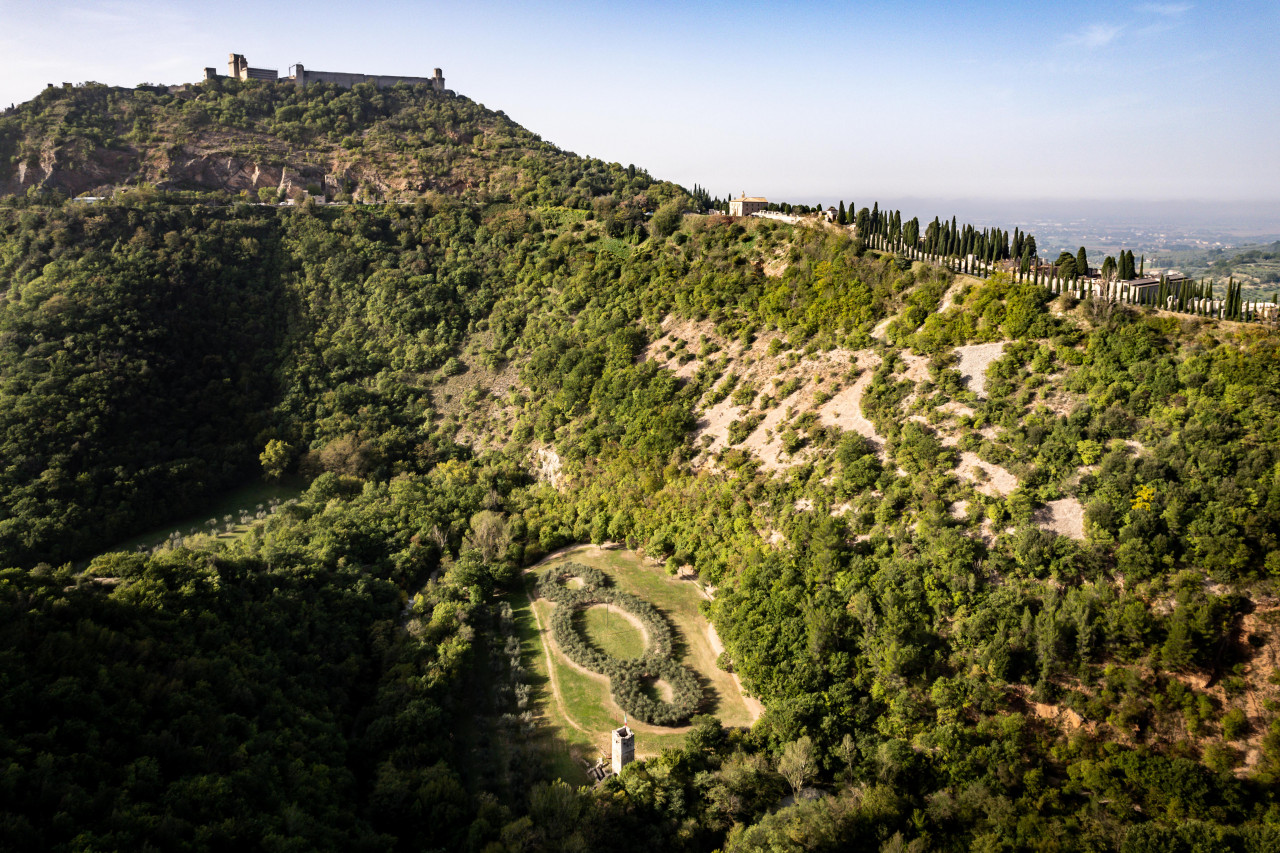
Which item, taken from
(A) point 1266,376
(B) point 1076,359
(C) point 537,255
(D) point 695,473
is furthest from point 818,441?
(C) point 537,255

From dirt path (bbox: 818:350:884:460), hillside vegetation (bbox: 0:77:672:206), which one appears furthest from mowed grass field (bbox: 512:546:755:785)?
hillside vegetation (bbox: 0:77:672:206)

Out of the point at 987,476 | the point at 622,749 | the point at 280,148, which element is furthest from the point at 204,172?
the point at 987,476

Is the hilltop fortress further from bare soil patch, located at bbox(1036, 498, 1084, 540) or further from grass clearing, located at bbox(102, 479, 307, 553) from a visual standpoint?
bare soil patch, located at bbox(1036, 498, 1084, 540)

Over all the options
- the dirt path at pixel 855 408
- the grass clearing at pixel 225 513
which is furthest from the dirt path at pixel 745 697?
the grass clearing at pixel 225 513

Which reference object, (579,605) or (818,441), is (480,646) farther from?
(818,441)

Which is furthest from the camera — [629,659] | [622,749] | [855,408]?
[855,408]

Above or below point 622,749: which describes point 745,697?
below

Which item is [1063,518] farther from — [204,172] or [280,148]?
[204,172]

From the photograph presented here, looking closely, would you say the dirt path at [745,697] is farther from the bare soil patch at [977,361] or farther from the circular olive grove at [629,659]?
the bare soil patch at [977,361]
